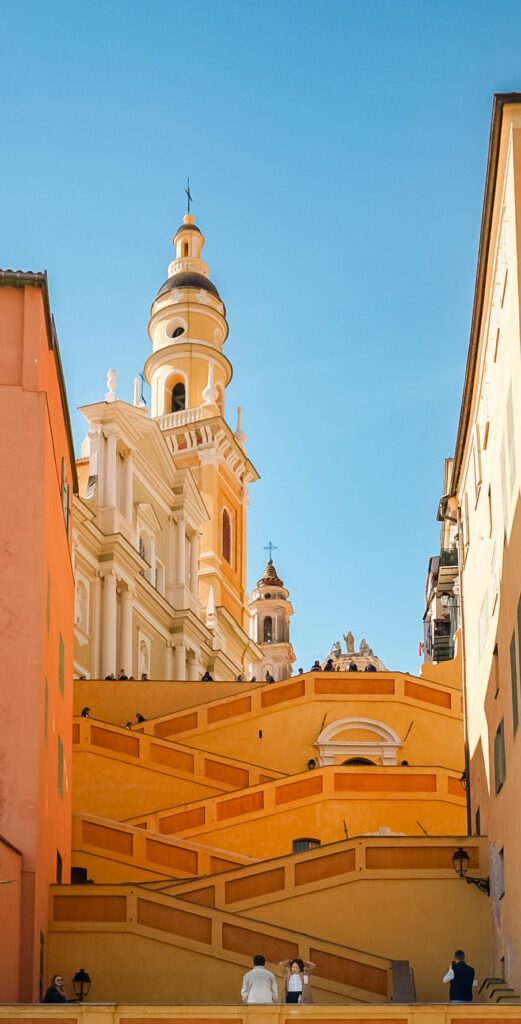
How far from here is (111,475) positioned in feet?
160

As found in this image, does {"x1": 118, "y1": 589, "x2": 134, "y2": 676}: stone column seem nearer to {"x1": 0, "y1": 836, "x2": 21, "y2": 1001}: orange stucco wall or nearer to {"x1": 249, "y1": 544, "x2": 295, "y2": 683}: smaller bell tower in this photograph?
{"x1": 0, "y1": 836, "x2": 21, "y2": 1001}: orange stucco wall

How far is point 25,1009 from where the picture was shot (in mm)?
17078

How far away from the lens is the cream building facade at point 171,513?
47.7 m

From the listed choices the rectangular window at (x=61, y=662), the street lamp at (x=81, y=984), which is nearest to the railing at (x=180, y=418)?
the rectangular window at (x=61, y=662)

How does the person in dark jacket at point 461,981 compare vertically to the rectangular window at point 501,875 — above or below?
below

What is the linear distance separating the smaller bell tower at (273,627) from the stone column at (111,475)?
6181 centimetres

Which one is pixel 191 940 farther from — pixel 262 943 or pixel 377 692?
pixel 377 692

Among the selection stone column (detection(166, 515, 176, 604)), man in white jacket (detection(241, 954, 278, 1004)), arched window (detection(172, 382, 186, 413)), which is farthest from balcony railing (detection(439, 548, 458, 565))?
man in white jacket (detection(241, 954, 278, 1004))

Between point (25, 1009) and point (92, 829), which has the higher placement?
point (92, 829)

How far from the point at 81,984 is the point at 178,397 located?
45.2m

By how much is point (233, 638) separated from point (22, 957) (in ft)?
136

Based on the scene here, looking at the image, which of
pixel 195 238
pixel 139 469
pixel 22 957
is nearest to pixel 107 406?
pixel 139 469

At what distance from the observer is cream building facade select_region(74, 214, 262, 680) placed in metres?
47.7

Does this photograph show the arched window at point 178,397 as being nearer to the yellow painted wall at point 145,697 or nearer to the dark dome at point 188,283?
the dark dome at point 188,283
